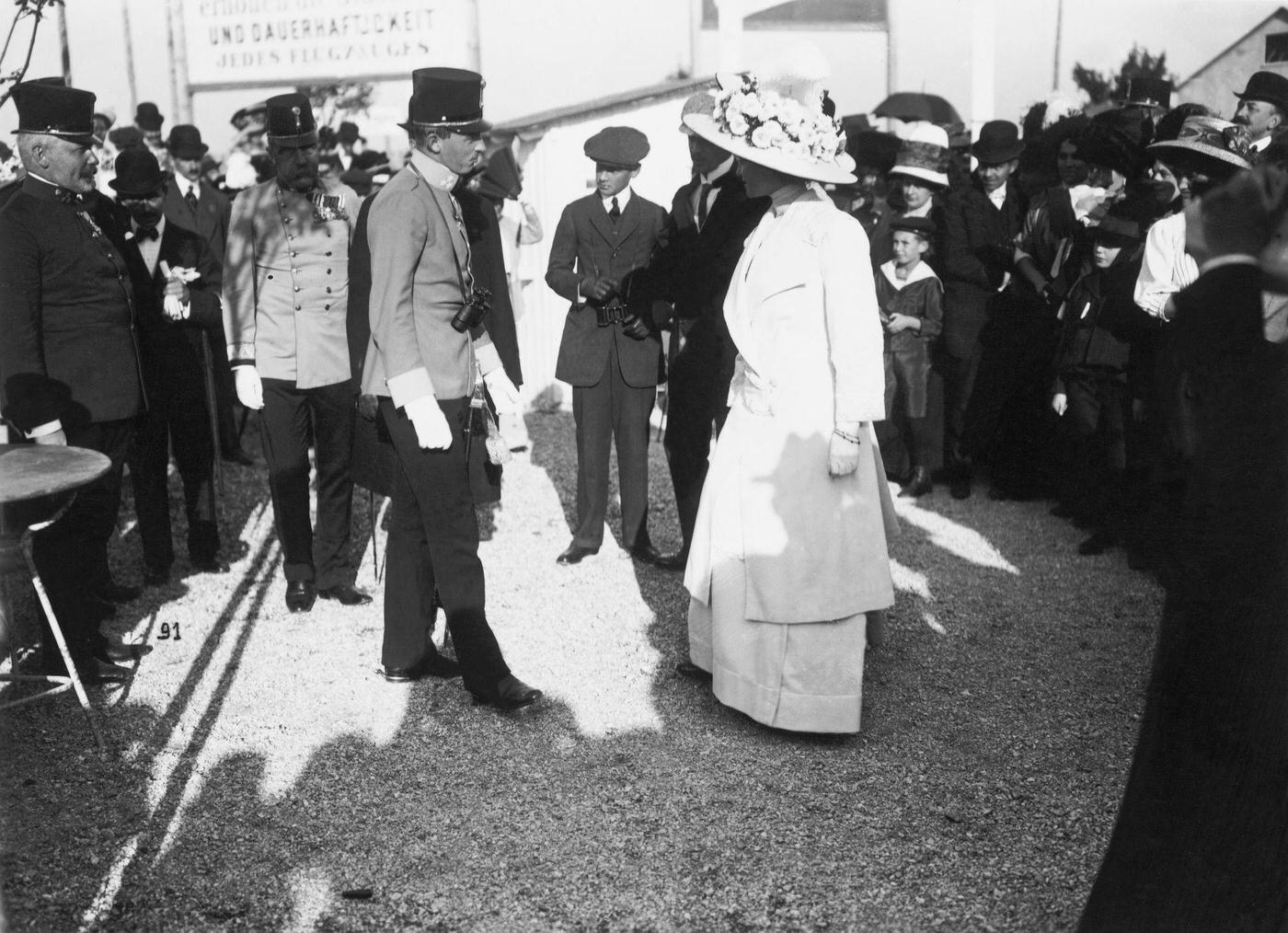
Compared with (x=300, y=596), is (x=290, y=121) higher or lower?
higher

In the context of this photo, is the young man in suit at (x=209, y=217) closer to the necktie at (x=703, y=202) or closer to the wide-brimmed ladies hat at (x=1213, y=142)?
the necktie at (x=703, y=202)

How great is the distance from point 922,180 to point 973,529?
2.25m

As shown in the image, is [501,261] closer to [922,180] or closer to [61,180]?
[61,180]

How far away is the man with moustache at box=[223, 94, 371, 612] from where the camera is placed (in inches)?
227

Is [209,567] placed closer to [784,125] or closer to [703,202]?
[703,202]

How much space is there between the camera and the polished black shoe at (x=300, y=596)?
6.11 metres

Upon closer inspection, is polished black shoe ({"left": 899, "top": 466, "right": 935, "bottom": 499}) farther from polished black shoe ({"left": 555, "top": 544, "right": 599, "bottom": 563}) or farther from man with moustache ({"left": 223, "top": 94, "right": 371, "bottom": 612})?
man with moustache ({"left": 223, "top": 94, "right": 371, "bottom": 612})

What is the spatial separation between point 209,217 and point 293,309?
3.17 metres

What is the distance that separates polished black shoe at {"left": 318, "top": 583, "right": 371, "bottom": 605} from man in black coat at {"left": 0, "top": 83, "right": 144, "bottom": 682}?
1.10 meters

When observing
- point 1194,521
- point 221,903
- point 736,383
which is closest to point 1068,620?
point 736,383

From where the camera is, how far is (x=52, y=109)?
4.73 meters

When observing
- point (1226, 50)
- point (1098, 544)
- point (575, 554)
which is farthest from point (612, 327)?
point (1226, 50)

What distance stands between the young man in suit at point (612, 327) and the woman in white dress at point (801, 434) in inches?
85.8

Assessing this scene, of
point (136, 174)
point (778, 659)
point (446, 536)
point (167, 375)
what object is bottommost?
point (778, 659)
